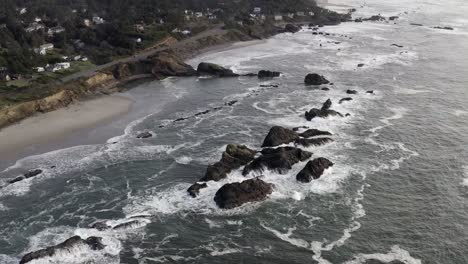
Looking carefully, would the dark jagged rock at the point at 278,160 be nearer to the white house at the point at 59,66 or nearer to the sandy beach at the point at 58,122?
the sandy beach at the point at 58,122

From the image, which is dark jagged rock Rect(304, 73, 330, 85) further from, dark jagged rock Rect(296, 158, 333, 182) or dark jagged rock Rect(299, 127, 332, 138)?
dark jagged rock Rect(296, 158, 333, 182)

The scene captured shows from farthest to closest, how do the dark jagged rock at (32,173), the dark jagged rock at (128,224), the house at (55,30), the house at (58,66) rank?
1. the house at (55,30)
2. the house at (58,66)
3. the dark jagged rock at (32,173)
4. the dark jagged rock at (128,224)

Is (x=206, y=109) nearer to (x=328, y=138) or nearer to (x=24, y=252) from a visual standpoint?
(x=328, y=138)

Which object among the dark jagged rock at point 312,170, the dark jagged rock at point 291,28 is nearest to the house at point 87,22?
the dark jagged rock at point 291,28

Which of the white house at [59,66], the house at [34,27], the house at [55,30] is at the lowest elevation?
the white house at [59,66]

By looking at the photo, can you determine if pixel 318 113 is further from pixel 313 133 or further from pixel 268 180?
pixel 268 180

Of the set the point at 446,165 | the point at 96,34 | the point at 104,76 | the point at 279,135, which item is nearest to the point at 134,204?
the point at 279,135
